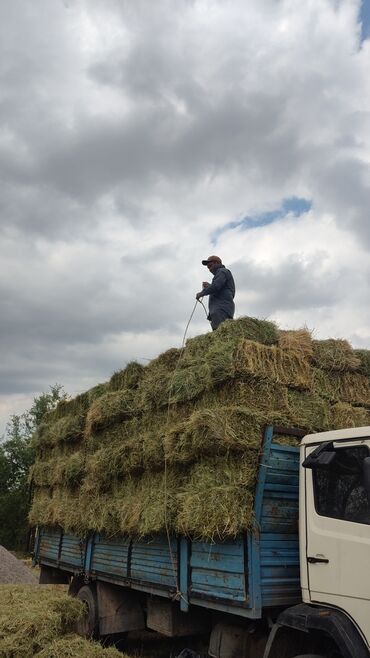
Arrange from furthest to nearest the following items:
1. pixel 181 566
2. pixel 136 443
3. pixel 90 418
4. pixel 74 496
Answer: pixel 74 496
pixel 90 418
pixel 136 443
pixel 181 566

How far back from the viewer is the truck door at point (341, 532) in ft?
13.7

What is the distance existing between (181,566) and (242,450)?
1.75 metres

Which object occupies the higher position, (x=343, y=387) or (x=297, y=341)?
(x=297, y=341)

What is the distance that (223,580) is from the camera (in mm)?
5336

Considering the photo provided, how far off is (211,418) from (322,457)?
143 centimetres

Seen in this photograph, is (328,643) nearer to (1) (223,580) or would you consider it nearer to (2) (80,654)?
(1) (223,580)

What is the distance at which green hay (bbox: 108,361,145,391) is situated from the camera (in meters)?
8.41

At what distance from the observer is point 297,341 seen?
627 centimetres

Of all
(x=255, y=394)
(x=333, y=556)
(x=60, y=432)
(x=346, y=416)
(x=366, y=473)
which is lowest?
(x=333, y=556)

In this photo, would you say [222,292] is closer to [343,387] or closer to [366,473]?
[343,387]

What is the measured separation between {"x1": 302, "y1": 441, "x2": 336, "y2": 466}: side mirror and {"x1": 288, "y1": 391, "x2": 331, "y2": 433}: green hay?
0.99 meters

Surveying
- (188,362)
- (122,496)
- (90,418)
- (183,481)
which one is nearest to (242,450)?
(183,481)

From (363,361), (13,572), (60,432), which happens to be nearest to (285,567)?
(363,361)

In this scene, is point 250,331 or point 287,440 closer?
point 287,440
